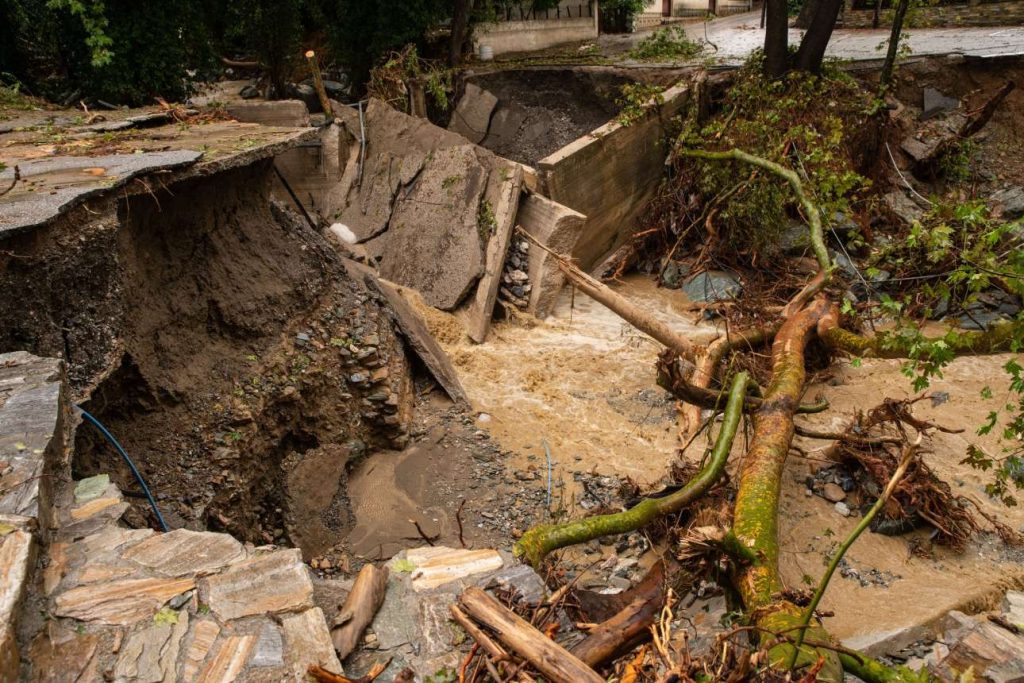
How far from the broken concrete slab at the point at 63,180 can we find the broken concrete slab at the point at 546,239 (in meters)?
3.91

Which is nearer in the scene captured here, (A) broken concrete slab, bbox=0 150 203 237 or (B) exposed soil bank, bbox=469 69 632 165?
(A) broken concrete slab, bbox=0 150 203 237

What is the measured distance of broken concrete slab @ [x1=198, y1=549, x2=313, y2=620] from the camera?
249 centimetres

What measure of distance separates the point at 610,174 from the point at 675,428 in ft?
12.9

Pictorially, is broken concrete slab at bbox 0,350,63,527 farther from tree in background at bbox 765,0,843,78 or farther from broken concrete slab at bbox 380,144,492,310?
tree in background at bbox 765,0,843,78

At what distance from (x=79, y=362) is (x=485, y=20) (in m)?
9.76

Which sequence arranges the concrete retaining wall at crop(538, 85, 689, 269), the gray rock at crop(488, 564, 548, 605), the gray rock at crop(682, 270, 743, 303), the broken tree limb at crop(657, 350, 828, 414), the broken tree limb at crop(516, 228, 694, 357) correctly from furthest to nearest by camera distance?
the gray rock at crop(682, 270, 743, 303) < the concrete retaining wall at crop(538, 85, 689, 269) < the broken tree limb at crop(516, 228, 694, 357) < the broken tree limb at crop(657, 350, 828, 414) < the gray rock at crop(488, 564, 548, 605)

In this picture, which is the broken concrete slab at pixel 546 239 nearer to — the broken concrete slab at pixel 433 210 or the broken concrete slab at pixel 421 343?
the broken concrete slab at pixel 433 210

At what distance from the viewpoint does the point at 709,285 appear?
9.22 m

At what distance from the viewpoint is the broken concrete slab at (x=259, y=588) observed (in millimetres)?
2494

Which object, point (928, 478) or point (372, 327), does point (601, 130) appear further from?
point (928, 478)

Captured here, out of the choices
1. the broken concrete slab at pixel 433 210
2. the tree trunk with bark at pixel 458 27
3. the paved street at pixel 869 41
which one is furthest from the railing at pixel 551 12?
the broken concrete slab at pixel 433 210

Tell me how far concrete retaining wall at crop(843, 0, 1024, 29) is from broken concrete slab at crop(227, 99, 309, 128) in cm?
967

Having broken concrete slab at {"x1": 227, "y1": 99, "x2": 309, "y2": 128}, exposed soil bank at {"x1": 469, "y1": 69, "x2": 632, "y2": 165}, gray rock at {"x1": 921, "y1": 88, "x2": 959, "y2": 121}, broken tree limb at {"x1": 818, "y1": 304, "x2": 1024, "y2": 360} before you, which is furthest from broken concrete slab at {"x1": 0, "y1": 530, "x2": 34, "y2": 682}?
gray rock at {"x1": 921, "y1": 88, "x2": 959, "y2": 121}

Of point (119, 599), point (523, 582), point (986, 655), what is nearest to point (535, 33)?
point (986, 655)
